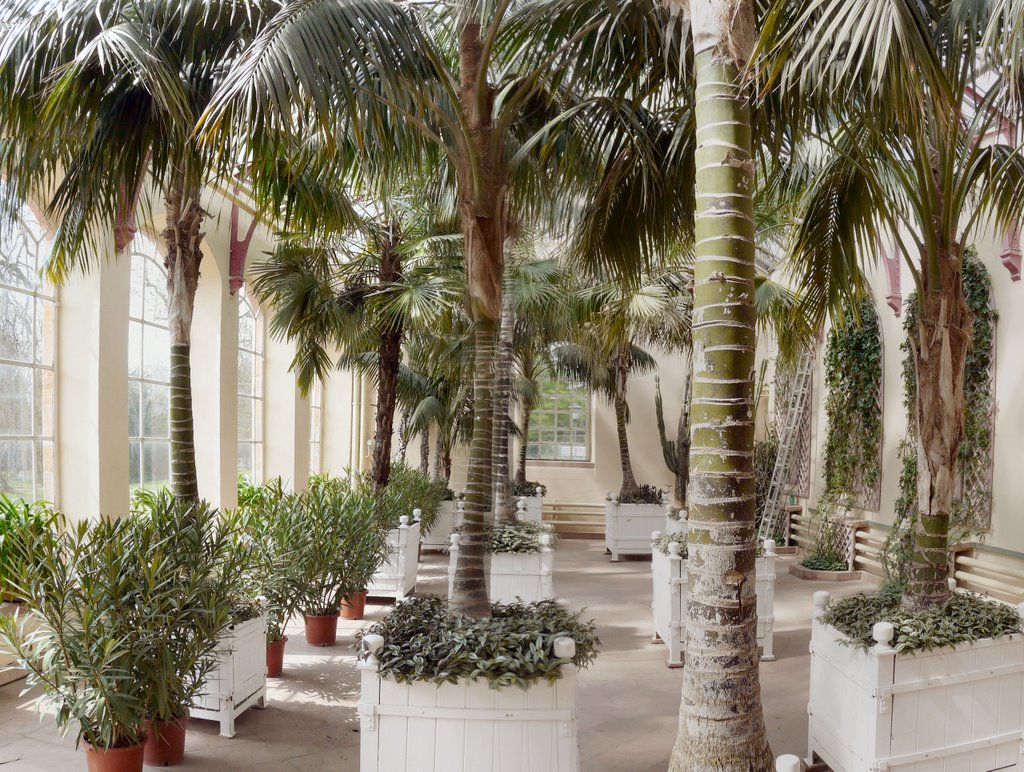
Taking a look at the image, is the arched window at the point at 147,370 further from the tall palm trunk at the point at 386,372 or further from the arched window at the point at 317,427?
the arched window at the point at 317,427

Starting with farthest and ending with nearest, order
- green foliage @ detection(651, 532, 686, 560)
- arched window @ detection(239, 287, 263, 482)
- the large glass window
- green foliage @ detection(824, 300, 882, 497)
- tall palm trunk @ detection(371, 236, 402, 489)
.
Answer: the large glass window, arched window @ detection(239, 287, 263, 482), green foliage @ detection(824, 300, 882, 497), tall palm trunk @ detection(371, 236, 402, 489), green foliage @ detection(651, 532, 686, 560)

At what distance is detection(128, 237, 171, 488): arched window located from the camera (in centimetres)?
921

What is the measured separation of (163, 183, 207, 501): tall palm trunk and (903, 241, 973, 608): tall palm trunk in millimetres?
4182

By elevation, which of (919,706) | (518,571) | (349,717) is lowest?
(349,717)

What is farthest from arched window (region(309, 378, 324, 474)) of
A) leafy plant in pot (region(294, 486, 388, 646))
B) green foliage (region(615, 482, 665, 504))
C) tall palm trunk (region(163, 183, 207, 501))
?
tall palm trunk (region(163, 183, 207, 501))

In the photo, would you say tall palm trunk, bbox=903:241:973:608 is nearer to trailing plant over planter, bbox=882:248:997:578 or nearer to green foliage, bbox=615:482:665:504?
trailing plant over planter, bbox=882:248:997:578

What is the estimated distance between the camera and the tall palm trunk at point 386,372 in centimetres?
899

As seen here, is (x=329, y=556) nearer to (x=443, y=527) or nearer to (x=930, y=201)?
(x=930, y=201)

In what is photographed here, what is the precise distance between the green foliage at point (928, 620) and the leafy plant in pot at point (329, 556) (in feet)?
12.5

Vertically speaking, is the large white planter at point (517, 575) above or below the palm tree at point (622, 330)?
below

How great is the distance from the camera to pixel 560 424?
18.1 m

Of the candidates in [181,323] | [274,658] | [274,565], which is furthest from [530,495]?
[181,323]

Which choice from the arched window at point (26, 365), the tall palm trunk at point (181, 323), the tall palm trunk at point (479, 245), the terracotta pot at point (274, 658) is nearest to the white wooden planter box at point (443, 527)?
the arched window at point (26, 365)

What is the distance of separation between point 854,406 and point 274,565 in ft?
29.4
